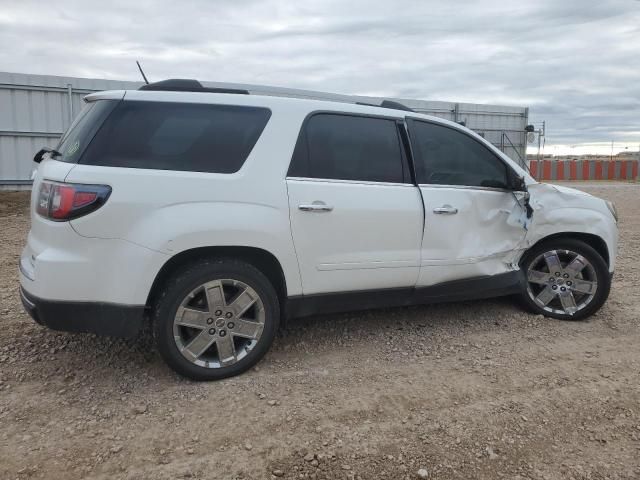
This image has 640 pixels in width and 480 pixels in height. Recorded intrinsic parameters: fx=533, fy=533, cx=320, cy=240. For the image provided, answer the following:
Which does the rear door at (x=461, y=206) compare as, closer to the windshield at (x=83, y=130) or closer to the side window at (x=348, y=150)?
the side window at (x=348, y=150)

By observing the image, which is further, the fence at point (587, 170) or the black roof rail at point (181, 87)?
the fence at point (587, 170)

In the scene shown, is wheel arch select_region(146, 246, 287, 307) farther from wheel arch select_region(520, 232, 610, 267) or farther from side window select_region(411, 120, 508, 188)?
wheel arch select_region(520, 232, 610, 267)

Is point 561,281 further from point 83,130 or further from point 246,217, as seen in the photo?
point 83,130

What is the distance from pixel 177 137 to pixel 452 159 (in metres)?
2.15

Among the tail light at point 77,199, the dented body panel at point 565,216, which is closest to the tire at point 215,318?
the tail light at point 77,199

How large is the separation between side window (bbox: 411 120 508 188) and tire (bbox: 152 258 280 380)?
60.4 inches

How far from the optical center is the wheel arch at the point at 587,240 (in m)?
4.62

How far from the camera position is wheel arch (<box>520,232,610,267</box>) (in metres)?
4.62

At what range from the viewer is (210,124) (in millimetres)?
3393

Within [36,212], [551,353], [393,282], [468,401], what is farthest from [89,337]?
[551,353]

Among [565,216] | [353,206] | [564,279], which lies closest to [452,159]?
[353,206]

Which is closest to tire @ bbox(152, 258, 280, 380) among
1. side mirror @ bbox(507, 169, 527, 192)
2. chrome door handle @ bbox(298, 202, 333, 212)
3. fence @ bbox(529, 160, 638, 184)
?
chrome door handle @ bbox(298, 202, 333, 212)

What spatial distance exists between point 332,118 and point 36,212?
79.0 inches

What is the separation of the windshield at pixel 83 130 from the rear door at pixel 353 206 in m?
1.20
